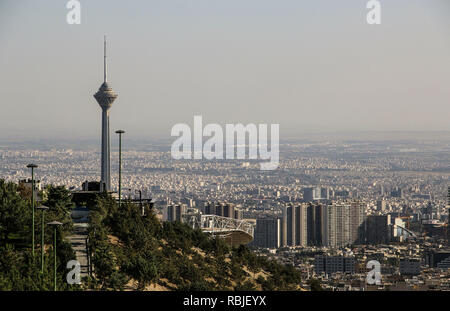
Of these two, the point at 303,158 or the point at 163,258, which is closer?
the point at 163,258

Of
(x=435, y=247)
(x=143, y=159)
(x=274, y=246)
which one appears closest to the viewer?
(x=435, y=247)

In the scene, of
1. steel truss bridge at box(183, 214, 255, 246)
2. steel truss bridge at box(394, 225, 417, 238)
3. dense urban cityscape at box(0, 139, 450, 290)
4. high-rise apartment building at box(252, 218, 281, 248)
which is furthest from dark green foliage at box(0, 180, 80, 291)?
steel truss bridge at box(394, 225, 417, 238)

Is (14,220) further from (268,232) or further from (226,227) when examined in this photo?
(226,227)

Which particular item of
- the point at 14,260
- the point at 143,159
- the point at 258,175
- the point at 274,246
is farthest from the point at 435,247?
the point at 14,260

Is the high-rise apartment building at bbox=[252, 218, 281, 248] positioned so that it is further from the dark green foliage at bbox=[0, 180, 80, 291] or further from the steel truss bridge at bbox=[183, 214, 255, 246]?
the dark green foliage at bbox=[0, 180, 80, 291]

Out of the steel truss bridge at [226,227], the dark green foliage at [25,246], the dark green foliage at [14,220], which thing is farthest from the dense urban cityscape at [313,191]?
the dark green foliage at [14,220]

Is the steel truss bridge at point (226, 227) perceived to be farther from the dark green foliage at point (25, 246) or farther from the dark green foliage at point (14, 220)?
the dark green foliage at point (14, 220)

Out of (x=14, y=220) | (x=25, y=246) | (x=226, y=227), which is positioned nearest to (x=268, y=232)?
(x=226, y=227)
